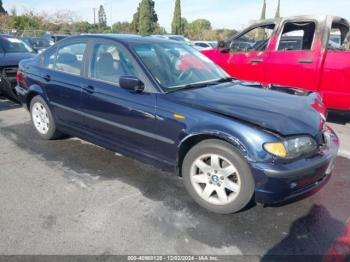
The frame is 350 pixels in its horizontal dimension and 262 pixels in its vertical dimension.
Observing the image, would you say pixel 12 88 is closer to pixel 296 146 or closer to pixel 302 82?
pixel 302 82

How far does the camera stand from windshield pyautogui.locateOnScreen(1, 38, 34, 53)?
8.37 metres

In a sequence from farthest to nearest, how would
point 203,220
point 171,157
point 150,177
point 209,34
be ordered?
1. point 209,34
2. point 150,177
3. point 171,157
4. point 203,220

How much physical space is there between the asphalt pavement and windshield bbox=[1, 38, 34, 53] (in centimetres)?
520

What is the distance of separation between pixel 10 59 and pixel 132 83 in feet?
17.8

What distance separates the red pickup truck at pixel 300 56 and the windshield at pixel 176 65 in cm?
190

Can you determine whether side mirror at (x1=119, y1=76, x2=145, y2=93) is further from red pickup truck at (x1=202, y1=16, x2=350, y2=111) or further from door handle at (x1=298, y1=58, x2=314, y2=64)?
door handle at (x1=298, y1=58, x2=314, y2=64)

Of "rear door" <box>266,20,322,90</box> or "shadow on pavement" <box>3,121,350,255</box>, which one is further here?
"rear door" <box>266,20,322,90</box>

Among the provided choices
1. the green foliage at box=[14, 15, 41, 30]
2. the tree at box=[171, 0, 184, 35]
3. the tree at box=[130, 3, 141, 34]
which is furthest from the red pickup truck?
the tree at box=[130, 3, 141, 34]

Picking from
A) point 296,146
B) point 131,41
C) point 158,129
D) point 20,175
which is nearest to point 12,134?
point 20,175

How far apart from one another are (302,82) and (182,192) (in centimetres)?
363

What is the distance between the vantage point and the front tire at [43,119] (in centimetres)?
483

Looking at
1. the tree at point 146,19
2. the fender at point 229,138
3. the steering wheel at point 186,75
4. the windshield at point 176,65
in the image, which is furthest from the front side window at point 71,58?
the tree at point 146,19

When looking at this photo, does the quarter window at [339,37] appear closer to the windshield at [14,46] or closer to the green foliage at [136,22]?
the windshield at [14,46]

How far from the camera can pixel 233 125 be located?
2877 mm
